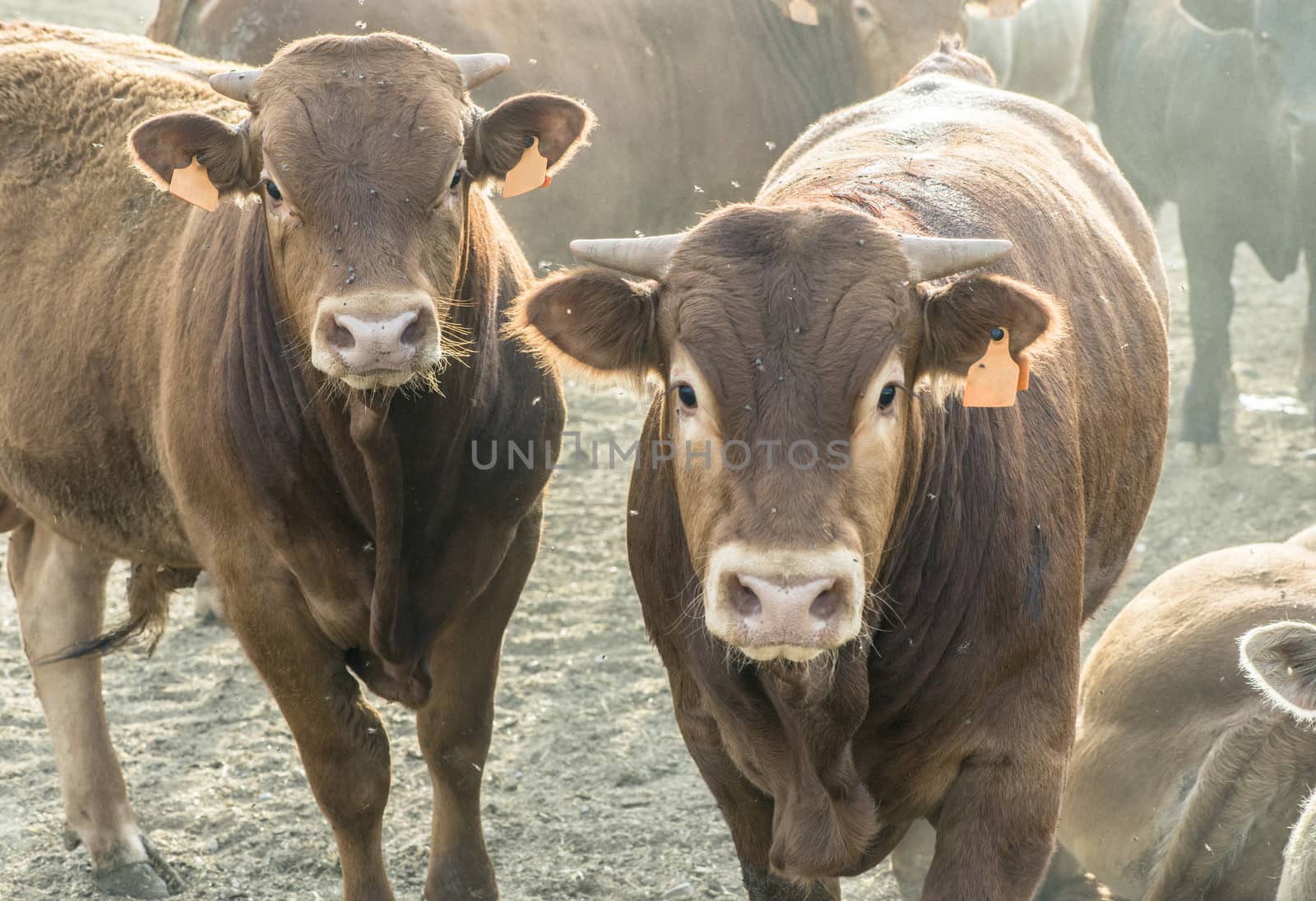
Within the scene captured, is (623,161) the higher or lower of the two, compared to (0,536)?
higher

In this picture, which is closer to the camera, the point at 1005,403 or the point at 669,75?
the point at 1005,403

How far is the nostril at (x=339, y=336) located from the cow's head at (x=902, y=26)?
514 cm

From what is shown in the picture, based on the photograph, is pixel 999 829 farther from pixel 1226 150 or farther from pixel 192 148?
pixel 1226 150

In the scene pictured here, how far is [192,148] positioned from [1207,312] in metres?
5.99

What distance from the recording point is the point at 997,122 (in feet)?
15.0

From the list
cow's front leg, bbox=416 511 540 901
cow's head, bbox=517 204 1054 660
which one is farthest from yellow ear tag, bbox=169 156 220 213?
cow's front leg, bbox=416 511 540 901

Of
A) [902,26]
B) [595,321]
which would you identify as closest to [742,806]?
[595,321]

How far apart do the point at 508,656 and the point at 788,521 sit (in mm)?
3289

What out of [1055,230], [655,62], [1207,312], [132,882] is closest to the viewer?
[1055,230]

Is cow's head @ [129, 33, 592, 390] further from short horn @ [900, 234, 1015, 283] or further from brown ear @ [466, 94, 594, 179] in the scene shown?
short horn @ [900, 234, 1015, 283]

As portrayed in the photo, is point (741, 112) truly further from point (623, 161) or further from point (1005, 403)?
point (1005, 403)

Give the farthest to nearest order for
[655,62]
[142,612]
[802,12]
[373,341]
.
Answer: [802,12] < [655,62] < [142,612] < [373,341]

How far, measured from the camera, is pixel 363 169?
348cm

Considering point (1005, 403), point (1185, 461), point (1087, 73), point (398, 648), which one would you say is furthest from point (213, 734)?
point (1087, 73)
